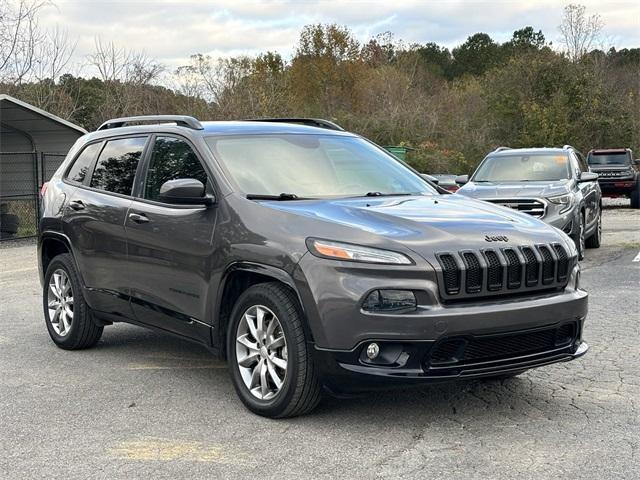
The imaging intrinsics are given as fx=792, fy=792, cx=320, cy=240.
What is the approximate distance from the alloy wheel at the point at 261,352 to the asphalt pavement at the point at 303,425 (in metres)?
0.19

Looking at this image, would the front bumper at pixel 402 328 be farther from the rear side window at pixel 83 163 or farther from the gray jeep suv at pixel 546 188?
the gray jeep suv at pixel 546 188

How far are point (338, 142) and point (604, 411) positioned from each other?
2660 millimetres

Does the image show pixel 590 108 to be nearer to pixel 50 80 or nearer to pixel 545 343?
pixel 50 80

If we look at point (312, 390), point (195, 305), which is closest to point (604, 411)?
point (312, 390)

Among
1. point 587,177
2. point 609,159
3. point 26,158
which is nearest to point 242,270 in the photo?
point 587,177

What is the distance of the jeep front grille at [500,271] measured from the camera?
4.14 metres

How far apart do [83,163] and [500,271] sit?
3936 mm

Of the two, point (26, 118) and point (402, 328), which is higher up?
point (26, 118)

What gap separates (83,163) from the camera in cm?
670

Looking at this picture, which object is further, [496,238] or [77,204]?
[77,204]

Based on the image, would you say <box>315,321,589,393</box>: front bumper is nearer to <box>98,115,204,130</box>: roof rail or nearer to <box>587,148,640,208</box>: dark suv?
<box>98,115,204,130</box>: roof rail

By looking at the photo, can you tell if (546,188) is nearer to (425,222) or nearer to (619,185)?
(425,222)

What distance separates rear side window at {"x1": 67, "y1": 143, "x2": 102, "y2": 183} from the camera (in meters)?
6.60

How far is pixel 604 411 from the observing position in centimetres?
464
